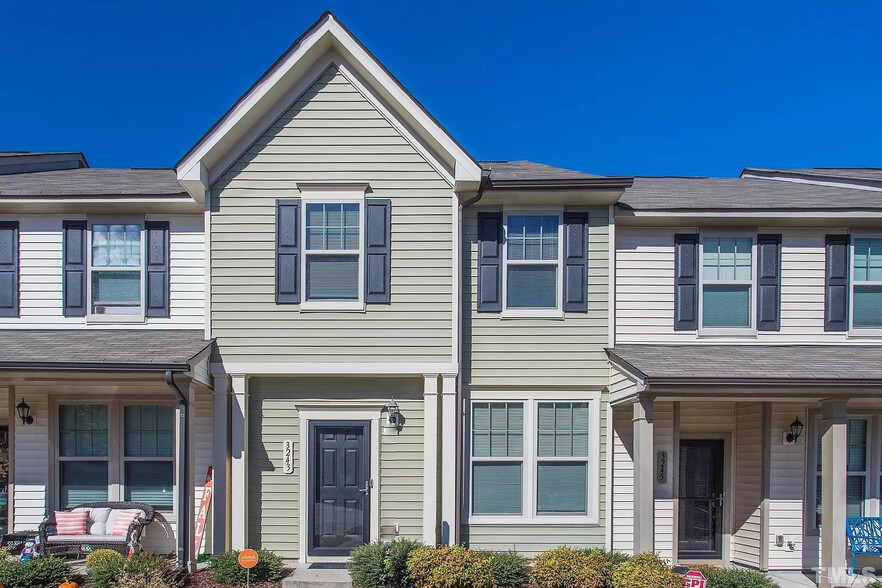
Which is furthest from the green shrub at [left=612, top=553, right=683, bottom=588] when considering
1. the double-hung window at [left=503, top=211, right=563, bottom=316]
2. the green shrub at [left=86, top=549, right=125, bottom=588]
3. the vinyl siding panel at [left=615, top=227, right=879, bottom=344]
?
the green shrub at [left=86, top=549, right=125, bottom=588]

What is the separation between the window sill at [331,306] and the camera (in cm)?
915

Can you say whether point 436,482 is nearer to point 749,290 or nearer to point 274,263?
point 274,263

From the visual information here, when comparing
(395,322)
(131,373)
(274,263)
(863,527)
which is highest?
(274,263)

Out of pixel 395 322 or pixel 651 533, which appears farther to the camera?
pixel 395 322

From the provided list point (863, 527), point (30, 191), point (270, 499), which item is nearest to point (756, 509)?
point (863, 527)

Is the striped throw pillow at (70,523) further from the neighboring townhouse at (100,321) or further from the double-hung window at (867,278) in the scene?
the double-hung window at (867,278)

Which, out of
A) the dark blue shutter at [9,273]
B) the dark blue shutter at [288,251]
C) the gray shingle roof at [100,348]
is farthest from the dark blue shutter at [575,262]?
the dark blue shutter at [9,273]

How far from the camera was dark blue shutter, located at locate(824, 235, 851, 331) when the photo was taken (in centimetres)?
975

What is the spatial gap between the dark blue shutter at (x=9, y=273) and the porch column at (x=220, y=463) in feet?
10.9

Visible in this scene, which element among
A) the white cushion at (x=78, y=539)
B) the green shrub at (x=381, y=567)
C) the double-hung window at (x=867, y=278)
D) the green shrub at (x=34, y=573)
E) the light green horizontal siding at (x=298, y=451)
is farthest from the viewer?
the double-hung window at (x=867, y=278)

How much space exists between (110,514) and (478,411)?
528 centimetres

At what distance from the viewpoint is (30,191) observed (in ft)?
31.3

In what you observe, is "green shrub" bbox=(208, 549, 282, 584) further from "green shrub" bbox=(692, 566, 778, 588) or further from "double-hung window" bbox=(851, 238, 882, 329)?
"double-hung window" bbox=(851, 238, 882, 329)

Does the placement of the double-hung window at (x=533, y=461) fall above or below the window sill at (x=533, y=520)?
above
